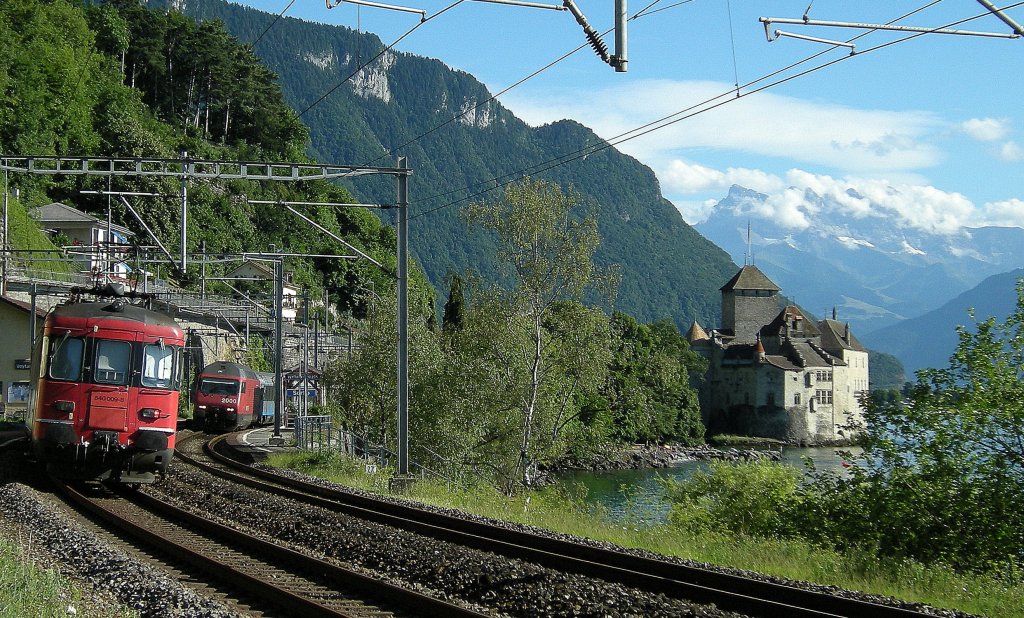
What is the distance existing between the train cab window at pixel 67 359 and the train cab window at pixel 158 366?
116 cm

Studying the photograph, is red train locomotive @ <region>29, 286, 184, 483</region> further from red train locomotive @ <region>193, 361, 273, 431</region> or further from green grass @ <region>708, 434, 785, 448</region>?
green grass @ <region>708, 434, 785, 448</region>

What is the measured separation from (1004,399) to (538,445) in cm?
2268

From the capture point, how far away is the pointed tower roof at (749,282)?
6063 inches

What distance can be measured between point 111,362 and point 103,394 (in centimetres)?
62

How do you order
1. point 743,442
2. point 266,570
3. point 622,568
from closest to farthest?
1. point 622,568
2. point 266,570
3. point 743,442

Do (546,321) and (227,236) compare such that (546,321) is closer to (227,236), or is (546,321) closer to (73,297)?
(73,297)

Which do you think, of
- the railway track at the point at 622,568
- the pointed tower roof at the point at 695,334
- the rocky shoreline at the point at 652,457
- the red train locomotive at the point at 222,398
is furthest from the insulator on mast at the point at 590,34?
the pointed tower roof at the point at 695,334

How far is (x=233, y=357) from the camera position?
2864 inches

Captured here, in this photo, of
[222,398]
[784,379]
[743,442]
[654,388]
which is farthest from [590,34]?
[784,379]

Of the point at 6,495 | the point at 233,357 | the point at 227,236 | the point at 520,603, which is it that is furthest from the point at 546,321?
the point at 227,236

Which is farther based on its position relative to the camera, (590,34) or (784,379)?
(784,379)

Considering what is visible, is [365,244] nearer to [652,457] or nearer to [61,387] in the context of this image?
[652,457]

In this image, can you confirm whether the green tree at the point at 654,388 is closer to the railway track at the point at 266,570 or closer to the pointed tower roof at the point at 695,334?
the pointed tower roof at the point at 695,334

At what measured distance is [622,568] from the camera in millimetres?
12062
